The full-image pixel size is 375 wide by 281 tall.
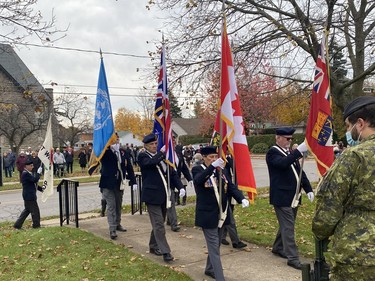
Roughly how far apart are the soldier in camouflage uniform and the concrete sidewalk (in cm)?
306

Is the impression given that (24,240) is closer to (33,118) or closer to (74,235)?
(74,235)

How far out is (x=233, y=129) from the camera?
532cm

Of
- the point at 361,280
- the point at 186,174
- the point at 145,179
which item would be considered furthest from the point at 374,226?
the point at 186,174

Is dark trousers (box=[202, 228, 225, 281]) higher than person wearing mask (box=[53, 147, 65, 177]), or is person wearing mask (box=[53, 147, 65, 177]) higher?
person wearing mask (box=[53, 147, 65, 177])

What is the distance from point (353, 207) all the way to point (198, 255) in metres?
4.39

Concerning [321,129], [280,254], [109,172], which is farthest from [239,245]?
[109,172]

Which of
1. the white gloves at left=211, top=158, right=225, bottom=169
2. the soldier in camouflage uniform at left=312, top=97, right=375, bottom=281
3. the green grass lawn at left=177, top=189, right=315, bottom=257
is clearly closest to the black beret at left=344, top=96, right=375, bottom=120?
the soldier in camouflage uniform at left=312, top=97, right=375, bottom=281

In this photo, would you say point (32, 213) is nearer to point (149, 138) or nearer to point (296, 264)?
point (149, 138)

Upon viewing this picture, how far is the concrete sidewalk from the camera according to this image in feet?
18.8

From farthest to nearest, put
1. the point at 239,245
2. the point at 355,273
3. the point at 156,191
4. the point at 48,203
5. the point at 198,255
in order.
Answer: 1. the point at 48,203
2. the point at 239,245
3. the point at 198,255
4. the point at 156,191
5. the point at 355,273

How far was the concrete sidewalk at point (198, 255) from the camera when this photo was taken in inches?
225

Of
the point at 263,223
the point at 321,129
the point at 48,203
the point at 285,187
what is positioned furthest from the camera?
the point at 48,203

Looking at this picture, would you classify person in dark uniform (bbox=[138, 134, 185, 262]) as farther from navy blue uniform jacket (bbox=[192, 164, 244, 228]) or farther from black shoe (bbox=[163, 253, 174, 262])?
navy blue uniform jacket (bbox=[192, 164, 244, 228])

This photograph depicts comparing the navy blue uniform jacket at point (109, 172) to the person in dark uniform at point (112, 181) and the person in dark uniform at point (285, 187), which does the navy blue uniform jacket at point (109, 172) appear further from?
the person in dark uniform at point (285, 187)
